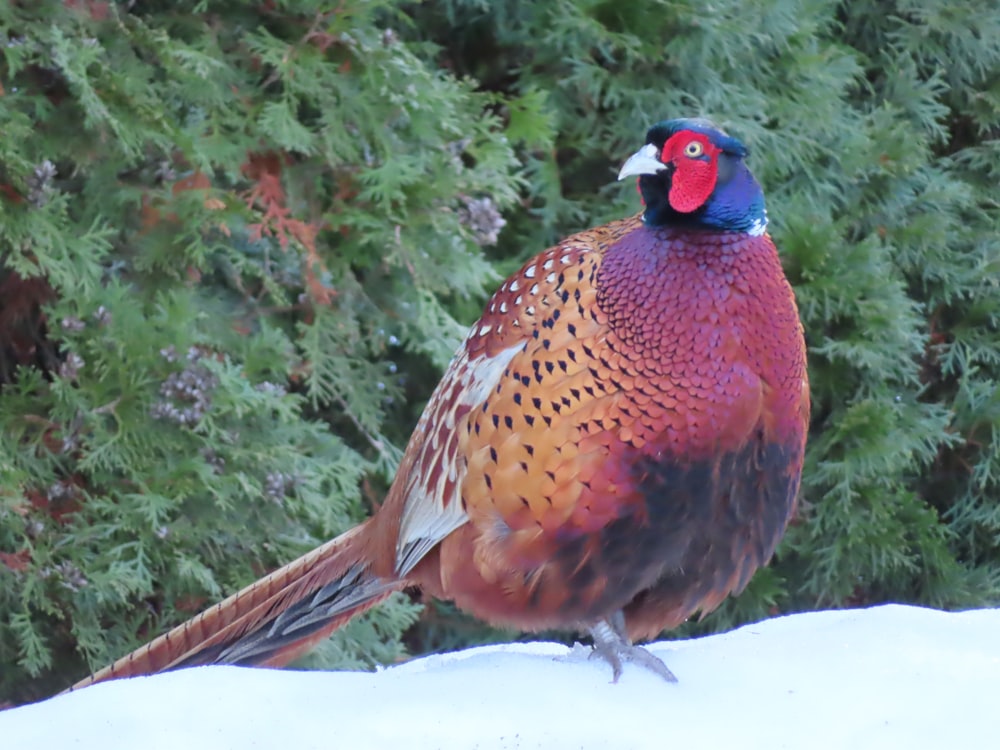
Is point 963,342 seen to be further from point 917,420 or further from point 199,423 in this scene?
point 199,423

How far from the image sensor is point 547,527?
199 centimetres

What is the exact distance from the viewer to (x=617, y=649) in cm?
217

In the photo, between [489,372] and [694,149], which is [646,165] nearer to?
[694,149]

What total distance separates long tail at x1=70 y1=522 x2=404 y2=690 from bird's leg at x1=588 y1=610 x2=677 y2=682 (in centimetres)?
40

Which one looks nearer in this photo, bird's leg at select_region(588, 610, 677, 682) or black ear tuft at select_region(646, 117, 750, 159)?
black ear tuft at select_region(646, 117, 750, 159)

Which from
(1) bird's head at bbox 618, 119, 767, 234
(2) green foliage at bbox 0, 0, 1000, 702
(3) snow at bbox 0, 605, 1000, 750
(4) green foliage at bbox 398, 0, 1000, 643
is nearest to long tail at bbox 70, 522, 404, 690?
(3) snow at bbox 0, 605, 1000, 750

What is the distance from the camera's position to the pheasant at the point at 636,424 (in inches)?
76.7

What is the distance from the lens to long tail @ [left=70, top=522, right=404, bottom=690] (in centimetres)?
220

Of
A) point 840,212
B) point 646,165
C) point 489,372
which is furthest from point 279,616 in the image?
point 840,212

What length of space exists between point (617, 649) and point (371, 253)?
1.58 metres

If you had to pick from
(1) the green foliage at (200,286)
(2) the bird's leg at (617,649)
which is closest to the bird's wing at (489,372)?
(2) the bird's leg at (617,649)

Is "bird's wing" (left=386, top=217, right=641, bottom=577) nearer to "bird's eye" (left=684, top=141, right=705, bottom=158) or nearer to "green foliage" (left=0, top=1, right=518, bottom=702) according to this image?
"bird's eye" (left=684, top=141, right=705, bottom=158)

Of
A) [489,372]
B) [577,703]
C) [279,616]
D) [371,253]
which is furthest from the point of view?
[371,253]

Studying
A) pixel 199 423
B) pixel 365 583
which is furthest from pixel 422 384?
pixel 365 583
